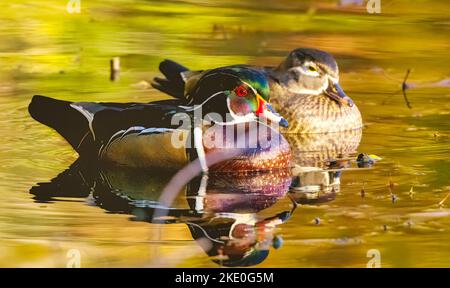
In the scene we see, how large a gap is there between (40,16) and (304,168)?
23.7 ft

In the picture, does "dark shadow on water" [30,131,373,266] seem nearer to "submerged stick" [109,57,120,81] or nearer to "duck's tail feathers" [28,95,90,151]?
"duck's tail feathers" [28,95,90,151]

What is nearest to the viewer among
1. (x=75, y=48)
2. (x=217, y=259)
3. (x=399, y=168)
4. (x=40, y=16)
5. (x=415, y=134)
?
(x=217, y=259)

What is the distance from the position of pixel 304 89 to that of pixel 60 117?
117 inches

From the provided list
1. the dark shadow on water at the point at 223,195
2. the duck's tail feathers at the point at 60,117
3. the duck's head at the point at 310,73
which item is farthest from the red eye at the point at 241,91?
the duck's head at the point at 310,73

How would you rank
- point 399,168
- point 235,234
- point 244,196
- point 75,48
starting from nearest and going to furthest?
1. point 235,234
2. point 244,196
3. point 399,168
4. point 75,48

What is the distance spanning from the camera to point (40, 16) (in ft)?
55.9

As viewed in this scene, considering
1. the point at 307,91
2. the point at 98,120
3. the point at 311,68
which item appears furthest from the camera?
the point at 307,91

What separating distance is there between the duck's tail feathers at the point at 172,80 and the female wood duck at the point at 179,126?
7.18ft

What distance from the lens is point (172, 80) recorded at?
13.0 m

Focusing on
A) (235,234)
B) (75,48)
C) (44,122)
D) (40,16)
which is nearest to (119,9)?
(40,16)

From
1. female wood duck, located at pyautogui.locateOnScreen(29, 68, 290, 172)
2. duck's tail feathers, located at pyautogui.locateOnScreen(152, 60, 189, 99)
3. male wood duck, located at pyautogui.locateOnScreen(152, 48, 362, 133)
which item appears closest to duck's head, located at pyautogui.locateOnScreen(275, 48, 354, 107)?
male wood duck, located at pyautogui.locateOnScreen(152, 48, 362, 133)

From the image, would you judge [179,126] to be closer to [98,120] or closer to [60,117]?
[98,120]

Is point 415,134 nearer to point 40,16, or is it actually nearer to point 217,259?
point 217,259

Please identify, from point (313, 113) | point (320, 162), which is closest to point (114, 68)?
point (313, 113)
